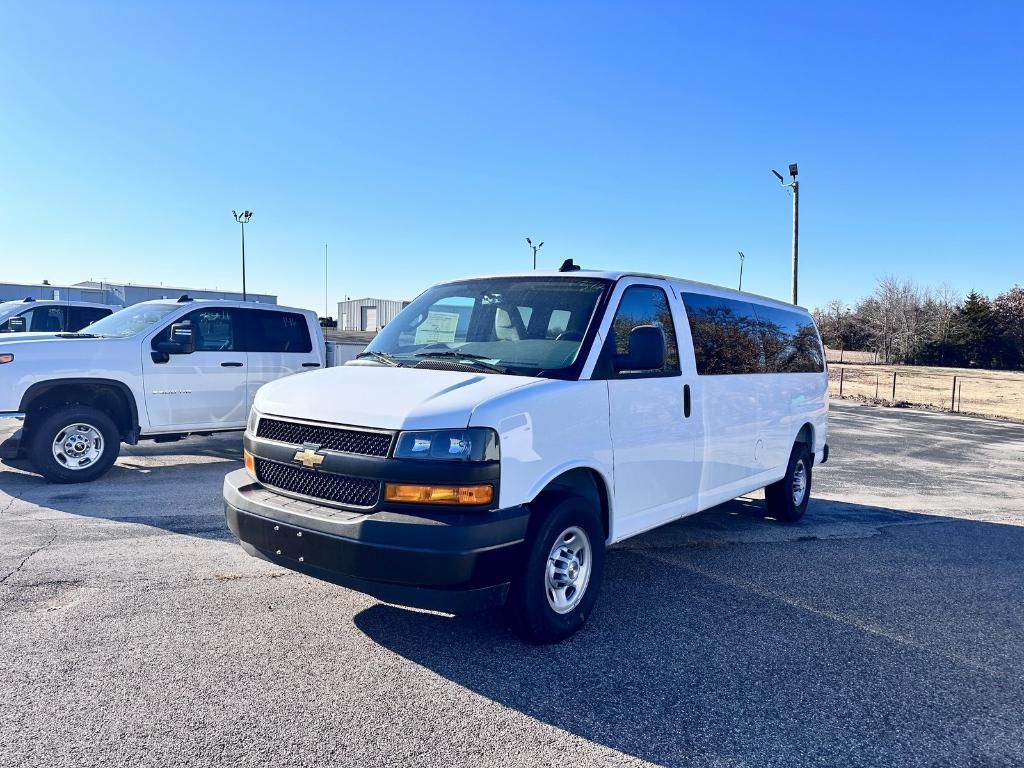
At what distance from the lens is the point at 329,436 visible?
157 inches

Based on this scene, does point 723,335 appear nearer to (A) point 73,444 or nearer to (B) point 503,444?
(B) point 503,444

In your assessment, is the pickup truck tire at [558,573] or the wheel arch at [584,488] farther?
the wheel arch at [584,488]

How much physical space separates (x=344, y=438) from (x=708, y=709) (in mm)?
2187

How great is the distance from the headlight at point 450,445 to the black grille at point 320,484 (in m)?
0.24

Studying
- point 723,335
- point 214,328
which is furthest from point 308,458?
point 214,328

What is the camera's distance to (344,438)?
12.8ft

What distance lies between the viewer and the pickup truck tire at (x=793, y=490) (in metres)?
7.40

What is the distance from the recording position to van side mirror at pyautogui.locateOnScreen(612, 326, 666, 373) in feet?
14.6

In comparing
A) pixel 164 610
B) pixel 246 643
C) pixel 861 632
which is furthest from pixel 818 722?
pixel 164 610

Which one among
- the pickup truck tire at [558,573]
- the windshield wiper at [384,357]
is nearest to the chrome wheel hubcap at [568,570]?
the pickup truck tire at [558,573]

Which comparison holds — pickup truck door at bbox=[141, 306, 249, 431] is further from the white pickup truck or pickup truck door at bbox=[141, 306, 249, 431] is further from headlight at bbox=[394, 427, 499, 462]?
headlight at bbox=[394, 427, 499, 462]

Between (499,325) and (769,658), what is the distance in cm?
253

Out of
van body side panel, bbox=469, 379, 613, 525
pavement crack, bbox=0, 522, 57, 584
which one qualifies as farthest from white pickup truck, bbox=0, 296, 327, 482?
van body side panel, bbox=469, 379, 613, 525

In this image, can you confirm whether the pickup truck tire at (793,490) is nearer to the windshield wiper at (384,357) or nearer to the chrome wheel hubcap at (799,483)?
the chrome wheel hubcap at (799,483)
